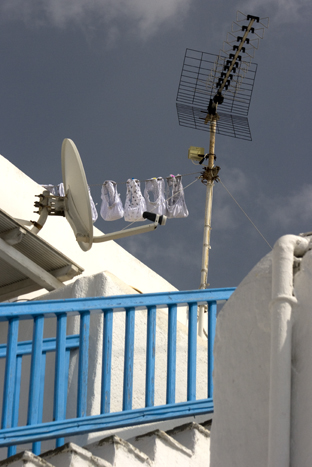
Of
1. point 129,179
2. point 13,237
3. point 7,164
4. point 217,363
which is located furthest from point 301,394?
point 129,179

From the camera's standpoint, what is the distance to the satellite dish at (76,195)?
22.2ft

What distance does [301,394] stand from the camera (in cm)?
216

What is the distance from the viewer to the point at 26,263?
339 inches

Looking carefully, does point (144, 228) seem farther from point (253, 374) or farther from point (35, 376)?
point (253, 374)

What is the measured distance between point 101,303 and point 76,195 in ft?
11.7

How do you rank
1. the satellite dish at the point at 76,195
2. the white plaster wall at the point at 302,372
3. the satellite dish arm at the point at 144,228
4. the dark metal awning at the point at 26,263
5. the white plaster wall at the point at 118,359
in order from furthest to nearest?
the dark metal awning at the point at 26,263 < the satellite dish arm at the point at 144,228 < the satellite dish at the point at 76,195 < the white plaster wall at the point at 118,359 < the white plaster wall at the point at 302,372

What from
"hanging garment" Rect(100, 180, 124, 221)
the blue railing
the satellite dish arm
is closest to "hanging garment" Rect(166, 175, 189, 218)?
"hanging garment" Rect(100, 180, 124, 221)

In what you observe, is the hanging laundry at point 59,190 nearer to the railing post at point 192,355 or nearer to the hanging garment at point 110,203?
the hanging garment at point 110,203

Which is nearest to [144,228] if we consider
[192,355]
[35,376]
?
[192,355]

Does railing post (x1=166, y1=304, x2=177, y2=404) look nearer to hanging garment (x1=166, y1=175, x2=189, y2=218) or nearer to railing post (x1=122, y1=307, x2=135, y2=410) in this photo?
railing post (x1=122, y1=307, x2=135, y2=410)

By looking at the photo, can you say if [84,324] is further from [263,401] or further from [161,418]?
[263,401]

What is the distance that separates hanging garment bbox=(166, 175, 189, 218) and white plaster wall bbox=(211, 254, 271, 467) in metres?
11.7

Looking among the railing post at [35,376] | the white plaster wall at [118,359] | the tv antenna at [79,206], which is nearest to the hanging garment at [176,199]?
the tv antenna at [79,206]

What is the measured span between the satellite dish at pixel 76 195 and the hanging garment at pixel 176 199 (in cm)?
645
